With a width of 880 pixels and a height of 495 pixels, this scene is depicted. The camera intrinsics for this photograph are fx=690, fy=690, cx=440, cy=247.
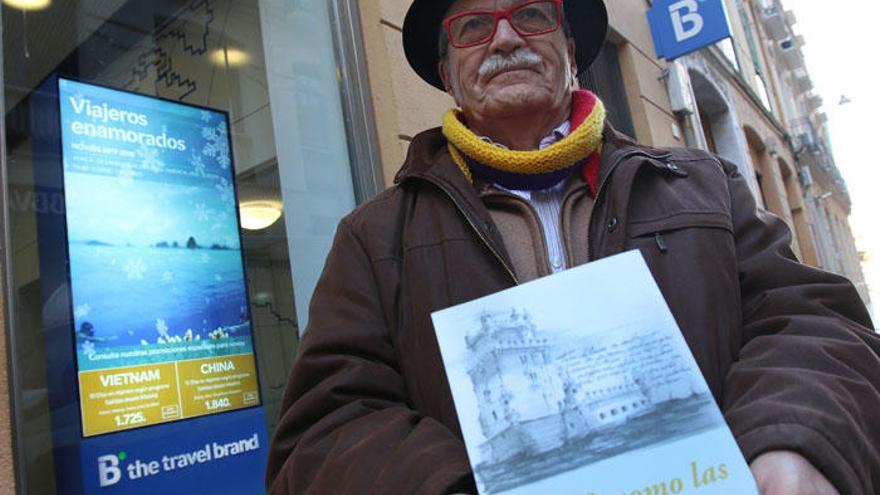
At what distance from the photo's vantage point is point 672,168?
54.3 inches

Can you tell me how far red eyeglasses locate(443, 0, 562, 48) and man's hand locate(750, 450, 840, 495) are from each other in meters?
0.97

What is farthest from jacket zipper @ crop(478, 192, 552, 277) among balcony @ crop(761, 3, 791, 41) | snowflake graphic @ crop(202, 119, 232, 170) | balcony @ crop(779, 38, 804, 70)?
balcony @ crop(779, 38, 804, 70)

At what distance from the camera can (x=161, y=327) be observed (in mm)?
2545

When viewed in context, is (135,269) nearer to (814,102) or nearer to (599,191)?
(599,191)

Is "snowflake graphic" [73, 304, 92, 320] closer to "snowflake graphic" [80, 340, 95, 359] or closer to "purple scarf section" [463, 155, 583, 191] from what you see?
"snowflake graphic" [80, 340, 95, 359]

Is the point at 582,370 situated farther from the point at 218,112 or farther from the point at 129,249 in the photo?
the point at 218,112

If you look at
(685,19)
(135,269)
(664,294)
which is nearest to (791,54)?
(685,19)

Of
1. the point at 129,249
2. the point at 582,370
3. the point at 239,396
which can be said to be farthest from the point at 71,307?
the point at 582,370

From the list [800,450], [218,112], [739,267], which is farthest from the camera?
[218,112]

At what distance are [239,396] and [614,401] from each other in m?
2.11

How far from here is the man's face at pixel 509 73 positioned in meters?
1.45

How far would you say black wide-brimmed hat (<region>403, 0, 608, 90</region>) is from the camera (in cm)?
167

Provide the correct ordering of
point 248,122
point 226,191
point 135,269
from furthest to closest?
point 248,122 < point 226,191 < point 135,269

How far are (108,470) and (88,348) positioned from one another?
407 mm
